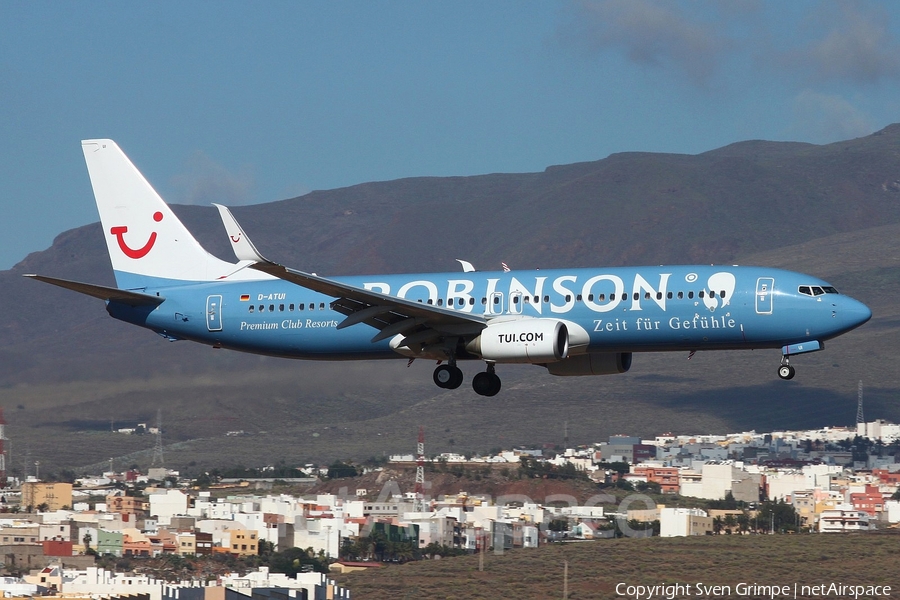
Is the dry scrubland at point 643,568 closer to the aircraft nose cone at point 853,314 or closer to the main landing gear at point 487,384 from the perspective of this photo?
the main landing gear at point 487,384

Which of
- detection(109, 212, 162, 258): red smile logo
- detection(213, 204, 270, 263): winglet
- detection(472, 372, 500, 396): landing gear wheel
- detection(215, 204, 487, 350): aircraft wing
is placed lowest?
detection(472, 372, 500, 396): landing gear wheel

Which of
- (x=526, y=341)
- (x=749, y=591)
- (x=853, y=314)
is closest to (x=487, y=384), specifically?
(x=526, y=341)

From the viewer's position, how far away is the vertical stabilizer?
195 feet

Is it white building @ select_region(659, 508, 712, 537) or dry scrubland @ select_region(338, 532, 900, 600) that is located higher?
white building @ select_region(659, 508, 712, 537)

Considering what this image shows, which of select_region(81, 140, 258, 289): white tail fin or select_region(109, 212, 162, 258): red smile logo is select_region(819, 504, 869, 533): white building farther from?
select_region(109, 212, 162, 258): red smile logo

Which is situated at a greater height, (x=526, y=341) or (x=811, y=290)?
(x=811, y=290)

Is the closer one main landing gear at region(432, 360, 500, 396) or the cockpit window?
the cockpit window

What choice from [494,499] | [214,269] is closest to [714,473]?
[494,499]

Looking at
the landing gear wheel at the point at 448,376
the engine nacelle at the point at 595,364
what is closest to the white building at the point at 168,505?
the landing gear wheel at the point at 448,376

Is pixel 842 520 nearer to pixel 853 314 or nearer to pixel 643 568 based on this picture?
pixel 643 568

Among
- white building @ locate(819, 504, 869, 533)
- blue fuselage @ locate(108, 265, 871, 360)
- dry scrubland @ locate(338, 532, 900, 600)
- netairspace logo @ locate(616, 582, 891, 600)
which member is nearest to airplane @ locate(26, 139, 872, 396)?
blue fuselage @ locate(108, 265, 871, 360)

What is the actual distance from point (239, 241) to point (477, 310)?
9664 mm

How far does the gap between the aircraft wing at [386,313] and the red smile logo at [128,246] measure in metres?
10.3

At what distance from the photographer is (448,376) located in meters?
54.2
